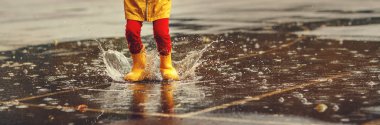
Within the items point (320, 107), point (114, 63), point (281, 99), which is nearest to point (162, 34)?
point (114, 63)

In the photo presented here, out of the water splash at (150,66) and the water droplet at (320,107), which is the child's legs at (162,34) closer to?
the water splash at (150,66)

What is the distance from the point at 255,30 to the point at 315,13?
3.79 metres

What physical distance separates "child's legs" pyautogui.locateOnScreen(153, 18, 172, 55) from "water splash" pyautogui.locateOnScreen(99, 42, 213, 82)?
28 centimetres

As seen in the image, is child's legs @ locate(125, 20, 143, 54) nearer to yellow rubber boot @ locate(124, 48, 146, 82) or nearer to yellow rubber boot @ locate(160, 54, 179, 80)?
yellow rubber boot @ locate(124, 48, 146, 82)

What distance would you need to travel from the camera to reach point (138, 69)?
25.6 ft

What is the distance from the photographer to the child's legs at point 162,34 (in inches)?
298

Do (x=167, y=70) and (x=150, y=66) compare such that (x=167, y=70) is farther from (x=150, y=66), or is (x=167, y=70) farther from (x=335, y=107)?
(x=335, y=107)

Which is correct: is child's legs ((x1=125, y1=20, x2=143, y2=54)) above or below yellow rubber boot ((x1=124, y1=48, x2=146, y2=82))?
above

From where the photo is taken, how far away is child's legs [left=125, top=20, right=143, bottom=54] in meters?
7.54

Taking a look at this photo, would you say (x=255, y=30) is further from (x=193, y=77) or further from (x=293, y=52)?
(x=193, y=77)

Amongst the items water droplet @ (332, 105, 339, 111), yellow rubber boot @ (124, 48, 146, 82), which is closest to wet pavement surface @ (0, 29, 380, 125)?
water droplet @ (332, 105, 339, 111)

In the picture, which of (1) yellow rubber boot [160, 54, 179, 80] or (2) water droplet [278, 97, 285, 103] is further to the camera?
(1) yellow rubber boot [160, 54, 179, 80]

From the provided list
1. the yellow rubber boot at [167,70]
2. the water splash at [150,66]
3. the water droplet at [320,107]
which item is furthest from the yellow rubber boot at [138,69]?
the water droplet at [320,107]

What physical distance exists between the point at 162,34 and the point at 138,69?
441 mm
